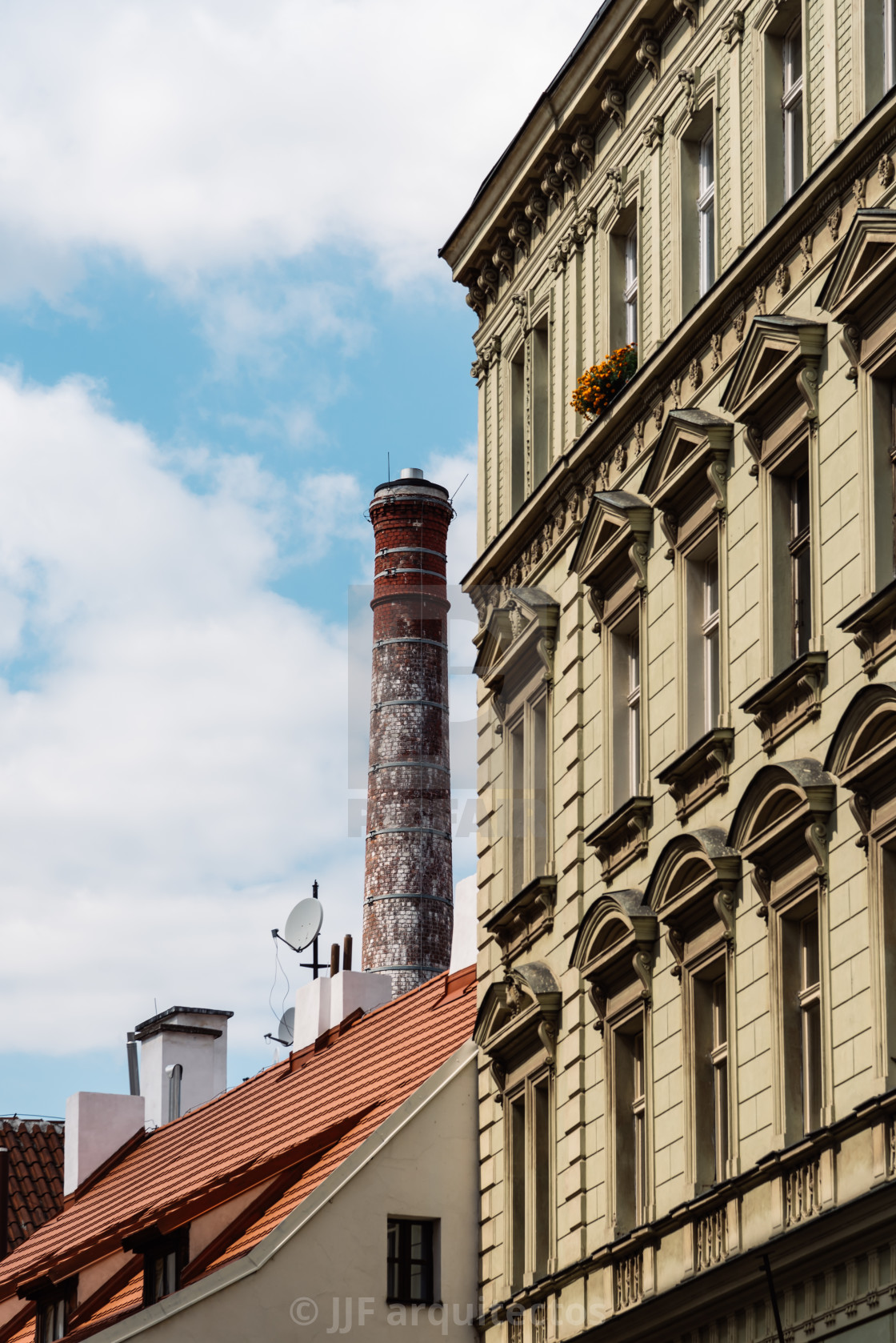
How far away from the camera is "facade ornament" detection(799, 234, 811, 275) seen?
1745cm

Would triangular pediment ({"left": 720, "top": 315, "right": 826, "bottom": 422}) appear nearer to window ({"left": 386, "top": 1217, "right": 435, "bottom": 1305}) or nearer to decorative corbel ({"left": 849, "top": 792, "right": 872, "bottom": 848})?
decorative corbel ({"left": 849, "top": 792, "right": 872, "bottom": 848})

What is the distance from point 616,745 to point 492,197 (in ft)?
24.4

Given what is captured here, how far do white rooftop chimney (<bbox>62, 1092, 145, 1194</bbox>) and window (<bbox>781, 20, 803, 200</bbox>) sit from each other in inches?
910

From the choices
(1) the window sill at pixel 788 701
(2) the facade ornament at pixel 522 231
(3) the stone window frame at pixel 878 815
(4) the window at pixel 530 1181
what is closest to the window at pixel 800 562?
(1) the window sill at pixel 788 701

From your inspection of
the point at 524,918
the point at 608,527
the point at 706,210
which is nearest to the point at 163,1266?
the point at 524,918

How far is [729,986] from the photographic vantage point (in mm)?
17594

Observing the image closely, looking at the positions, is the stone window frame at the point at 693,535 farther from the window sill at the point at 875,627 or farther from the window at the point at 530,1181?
Result: the window at the point at 530,1181

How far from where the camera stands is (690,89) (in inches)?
807

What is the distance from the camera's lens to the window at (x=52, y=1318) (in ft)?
94.9

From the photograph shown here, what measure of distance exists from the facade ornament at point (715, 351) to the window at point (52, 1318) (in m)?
15.6

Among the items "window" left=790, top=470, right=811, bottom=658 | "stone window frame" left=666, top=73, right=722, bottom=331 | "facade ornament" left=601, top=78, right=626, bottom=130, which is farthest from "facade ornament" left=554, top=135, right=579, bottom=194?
"window" left=790, top=470, right=811, bottom=658

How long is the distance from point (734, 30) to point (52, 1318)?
60.7ft

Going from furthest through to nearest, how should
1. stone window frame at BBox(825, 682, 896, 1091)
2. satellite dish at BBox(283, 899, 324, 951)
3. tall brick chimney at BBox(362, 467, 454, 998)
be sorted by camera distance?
tall brick chimney at BBox(362, 467, 454, 998), satellite dish at BBox(283, 899, 324, 951), stone window frame at BBox(825, 682, 896, 1091)

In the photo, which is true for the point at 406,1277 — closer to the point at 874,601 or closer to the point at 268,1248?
the point at 268,1248
